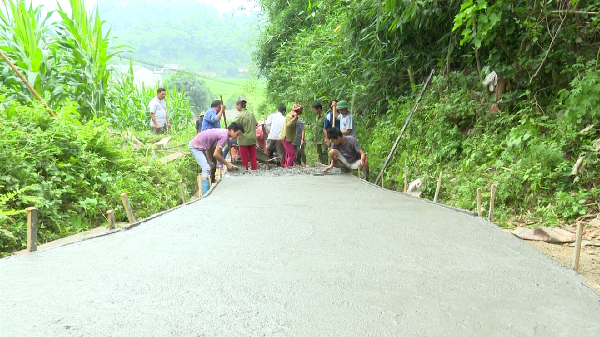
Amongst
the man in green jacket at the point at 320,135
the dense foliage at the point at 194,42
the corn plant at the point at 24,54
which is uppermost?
the dense foliage at the point at 194,42

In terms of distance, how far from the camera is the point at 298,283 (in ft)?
9.59

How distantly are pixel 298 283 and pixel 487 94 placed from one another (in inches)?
216

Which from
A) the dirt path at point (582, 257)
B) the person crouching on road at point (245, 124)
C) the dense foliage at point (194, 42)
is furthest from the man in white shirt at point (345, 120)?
the dense foliage at point (194, 42)

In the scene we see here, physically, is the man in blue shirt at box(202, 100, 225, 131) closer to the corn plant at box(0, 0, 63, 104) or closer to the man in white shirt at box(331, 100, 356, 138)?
the man in white shirt at box(331, 100, 356, 138)

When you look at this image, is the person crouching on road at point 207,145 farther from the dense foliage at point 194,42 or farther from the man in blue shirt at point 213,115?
the dense foliage at point 194,42

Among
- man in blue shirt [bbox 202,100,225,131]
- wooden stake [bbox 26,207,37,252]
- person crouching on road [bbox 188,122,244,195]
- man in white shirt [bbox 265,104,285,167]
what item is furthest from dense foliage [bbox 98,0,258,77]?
wooden stake [bbox 26,207,37,252]

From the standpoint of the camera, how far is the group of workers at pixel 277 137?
784cm

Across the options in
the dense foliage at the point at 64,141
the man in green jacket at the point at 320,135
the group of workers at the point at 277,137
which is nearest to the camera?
the dense foliage at the point at 64,141

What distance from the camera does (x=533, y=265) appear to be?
3.21 m

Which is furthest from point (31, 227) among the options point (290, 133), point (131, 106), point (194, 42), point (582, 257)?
point (194, 42)

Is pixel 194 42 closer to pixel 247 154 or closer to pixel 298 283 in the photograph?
pixel 247 154

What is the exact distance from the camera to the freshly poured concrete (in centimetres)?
238

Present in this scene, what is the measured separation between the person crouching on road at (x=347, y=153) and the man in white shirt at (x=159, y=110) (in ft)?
14.4

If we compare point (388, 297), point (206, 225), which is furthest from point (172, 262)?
point (388, 297)
